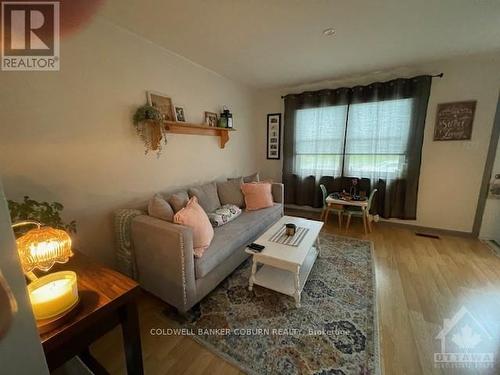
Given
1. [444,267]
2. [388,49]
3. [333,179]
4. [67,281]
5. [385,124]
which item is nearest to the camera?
[67,281]

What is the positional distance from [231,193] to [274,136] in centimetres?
184

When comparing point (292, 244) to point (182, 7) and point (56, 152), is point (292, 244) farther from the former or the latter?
point (182, 7)

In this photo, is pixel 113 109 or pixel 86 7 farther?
pixel 113 109

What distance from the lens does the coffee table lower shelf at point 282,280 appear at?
173 cm

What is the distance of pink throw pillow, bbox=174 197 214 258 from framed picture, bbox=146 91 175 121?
1161 millimetres

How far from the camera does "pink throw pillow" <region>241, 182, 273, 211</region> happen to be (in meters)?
2.97

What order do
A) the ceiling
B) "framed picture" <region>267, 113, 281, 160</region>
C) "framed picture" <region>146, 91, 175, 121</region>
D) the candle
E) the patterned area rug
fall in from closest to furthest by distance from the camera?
the candle → the patterned area rug → the ceiling → "framed picture" <region>146, 91, 175, 121</region> → "framed picture" <region>267, 113, 281, 160</region>

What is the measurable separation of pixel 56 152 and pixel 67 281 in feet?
4.04

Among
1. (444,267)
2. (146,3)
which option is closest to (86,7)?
(146,3)

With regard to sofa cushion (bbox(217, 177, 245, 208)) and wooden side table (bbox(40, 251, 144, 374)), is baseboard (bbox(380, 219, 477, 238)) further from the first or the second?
wooden side table (bbox(40, 251, 144, 374))

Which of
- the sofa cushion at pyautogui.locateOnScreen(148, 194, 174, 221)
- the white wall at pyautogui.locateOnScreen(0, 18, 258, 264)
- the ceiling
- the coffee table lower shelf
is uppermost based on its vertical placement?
the ceiling

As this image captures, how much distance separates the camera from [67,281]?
88 centimetres

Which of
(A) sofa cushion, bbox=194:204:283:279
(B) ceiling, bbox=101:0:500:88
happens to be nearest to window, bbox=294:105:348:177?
(B) ceiling, bbox=101:0:500:88

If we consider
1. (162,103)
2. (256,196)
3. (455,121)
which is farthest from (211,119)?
(455,121)
